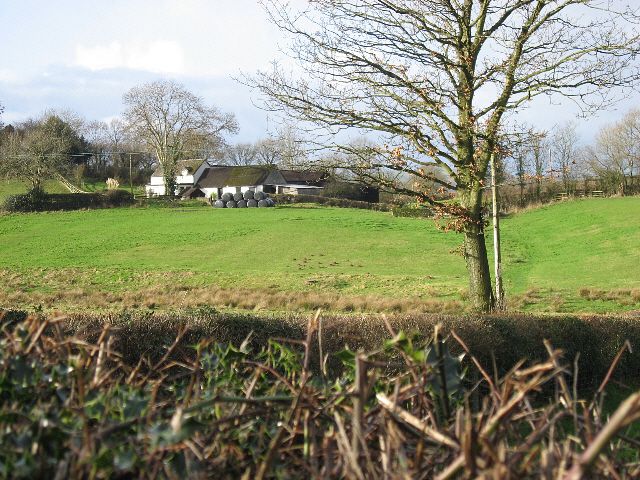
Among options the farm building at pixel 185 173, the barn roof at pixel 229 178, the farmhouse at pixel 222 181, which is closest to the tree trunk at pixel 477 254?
the farmhouse at pixel 222 181

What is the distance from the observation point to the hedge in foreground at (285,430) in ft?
5.73

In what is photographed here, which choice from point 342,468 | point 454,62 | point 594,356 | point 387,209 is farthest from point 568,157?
point 342,468

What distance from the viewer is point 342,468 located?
1.96 meters

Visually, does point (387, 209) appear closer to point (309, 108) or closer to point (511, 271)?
point (511, 271)

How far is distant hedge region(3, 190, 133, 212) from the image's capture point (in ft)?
177

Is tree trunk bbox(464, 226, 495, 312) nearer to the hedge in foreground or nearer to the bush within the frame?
the hedge in foreground

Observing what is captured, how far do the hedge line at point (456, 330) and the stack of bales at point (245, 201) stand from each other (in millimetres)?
54111

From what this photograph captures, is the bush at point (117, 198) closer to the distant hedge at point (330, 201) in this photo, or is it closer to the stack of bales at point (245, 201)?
the stack of bales at point (245, 201)

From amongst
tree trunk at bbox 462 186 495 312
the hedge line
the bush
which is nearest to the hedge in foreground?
the hedge line

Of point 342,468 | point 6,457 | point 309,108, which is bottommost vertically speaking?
point 342,468

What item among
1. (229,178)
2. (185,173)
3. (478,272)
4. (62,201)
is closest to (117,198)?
(62,201)

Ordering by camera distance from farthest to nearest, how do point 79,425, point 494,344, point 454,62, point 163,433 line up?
point 454,62 < point 494,344 < point 79,425 < point 163,433

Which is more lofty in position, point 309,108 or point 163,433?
point 309,108

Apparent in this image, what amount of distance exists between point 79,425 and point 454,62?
15.4 m
